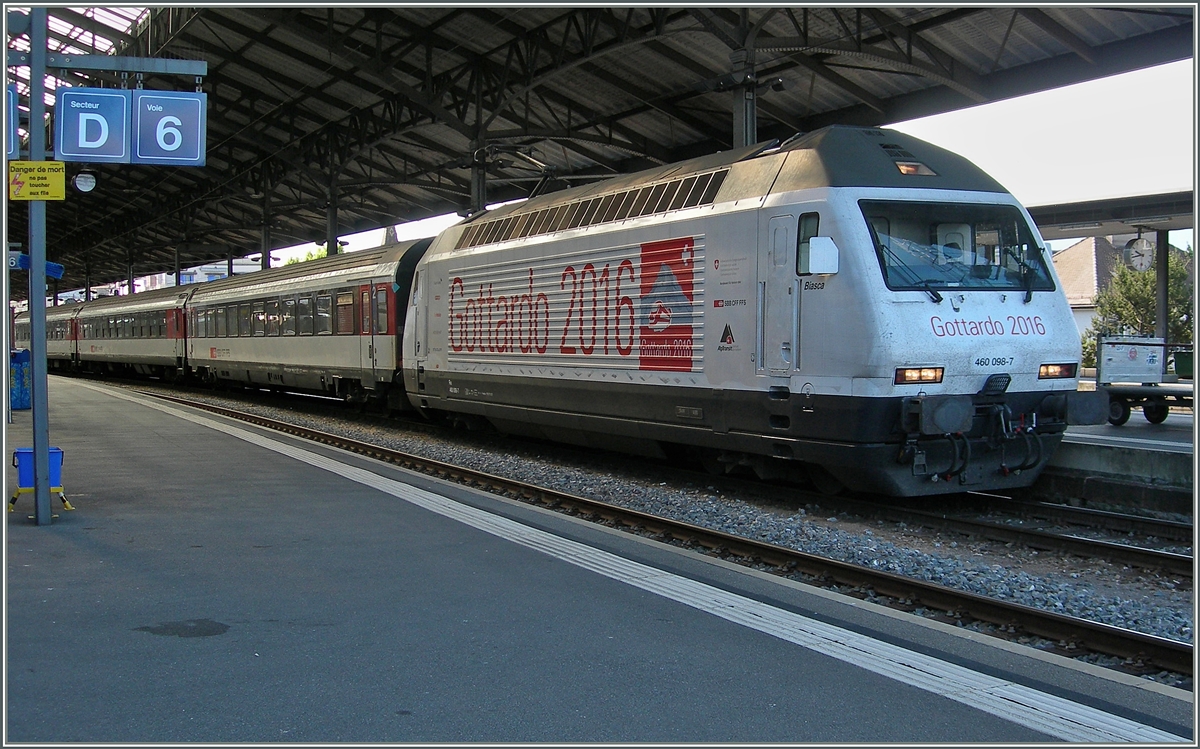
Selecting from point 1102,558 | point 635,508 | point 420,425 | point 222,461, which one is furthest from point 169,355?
point 1102,558

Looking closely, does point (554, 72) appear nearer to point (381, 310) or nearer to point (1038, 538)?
point (381, 310)

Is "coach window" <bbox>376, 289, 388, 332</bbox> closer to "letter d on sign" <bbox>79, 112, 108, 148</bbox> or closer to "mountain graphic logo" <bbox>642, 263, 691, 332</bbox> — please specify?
"letter d on sign" <bbox>79, 112, 108, 148</bbox>

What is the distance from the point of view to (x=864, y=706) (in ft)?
14.2

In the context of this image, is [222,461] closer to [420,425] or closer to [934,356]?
[420,425]

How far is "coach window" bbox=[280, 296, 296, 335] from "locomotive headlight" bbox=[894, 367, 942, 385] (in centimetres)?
1644

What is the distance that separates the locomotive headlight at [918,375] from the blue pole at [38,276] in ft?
23.8

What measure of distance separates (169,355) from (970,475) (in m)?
27.9

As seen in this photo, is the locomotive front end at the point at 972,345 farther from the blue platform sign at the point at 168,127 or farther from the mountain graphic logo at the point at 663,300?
the blue platform sign at the point at 168,127

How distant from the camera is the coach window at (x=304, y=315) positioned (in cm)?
2086

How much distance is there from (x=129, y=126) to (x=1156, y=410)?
766 inches

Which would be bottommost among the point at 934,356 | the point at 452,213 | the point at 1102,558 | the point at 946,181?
the point at 1102,558

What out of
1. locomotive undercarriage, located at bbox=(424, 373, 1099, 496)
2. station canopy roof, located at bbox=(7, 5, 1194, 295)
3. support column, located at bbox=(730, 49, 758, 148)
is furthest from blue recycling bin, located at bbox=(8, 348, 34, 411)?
locomotive undercarriage, located at bbox=(424, 373, 1099, 496)

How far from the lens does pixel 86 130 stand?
9.84 m

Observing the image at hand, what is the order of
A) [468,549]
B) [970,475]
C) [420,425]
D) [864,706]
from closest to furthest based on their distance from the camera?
[864,706]
[468,549]
[970,475]
[420,425]
